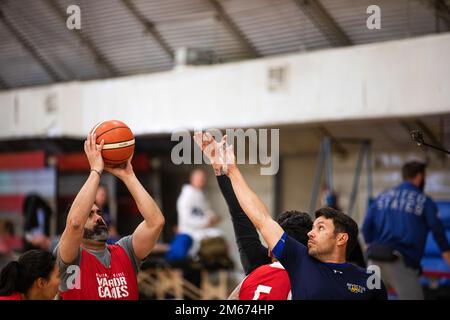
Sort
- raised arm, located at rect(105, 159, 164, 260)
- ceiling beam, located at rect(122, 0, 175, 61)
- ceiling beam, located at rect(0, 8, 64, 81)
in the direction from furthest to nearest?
ceiling beam, located at rect(0, 8, 64, 81) → ceiling beam, located at rect(122, 0, 175, 61) → raised arm, located at rect(105, 159, 164, 260)

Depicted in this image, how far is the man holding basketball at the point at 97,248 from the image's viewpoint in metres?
4.60

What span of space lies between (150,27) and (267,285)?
8.21 m

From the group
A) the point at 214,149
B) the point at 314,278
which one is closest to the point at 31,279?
the point at 214,149

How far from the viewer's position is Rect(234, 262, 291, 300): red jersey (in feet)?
15.0

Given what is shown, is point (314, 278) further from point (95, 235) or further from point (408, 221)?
point (408, 221)

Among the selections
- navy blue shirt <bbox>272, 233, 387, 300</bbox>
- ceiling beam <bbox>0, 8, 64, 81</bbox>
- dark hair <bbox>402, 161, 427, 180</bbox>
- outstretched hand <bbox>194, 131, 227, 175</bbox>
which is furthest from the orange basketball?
ceiling beam <bbox>0, 8, 64, 81</bbox>

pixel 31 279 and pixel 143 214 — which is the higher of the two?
pixel 143 214

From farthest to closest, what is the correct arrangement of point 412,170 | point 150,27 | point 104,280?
point 150,27 → point 412,170 → point 104,280

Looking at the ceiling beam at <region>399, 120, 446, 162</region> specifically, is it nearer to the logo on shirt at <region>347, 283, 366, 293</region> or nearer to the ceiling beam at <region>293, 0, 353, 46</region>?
the ceiling beam at <region>293, 0, 353, 46</region>

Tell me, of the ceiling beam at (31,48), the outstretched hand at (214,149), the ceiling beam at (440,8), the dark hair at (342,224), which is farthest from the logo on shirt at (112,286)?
the ceiling beam at (31,48)

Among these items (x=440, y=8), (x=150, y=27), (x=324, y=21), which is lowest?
(x=440, y=8)

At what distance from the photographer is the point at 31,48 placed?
546 inches

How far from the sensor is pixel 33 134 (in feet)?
45.4
